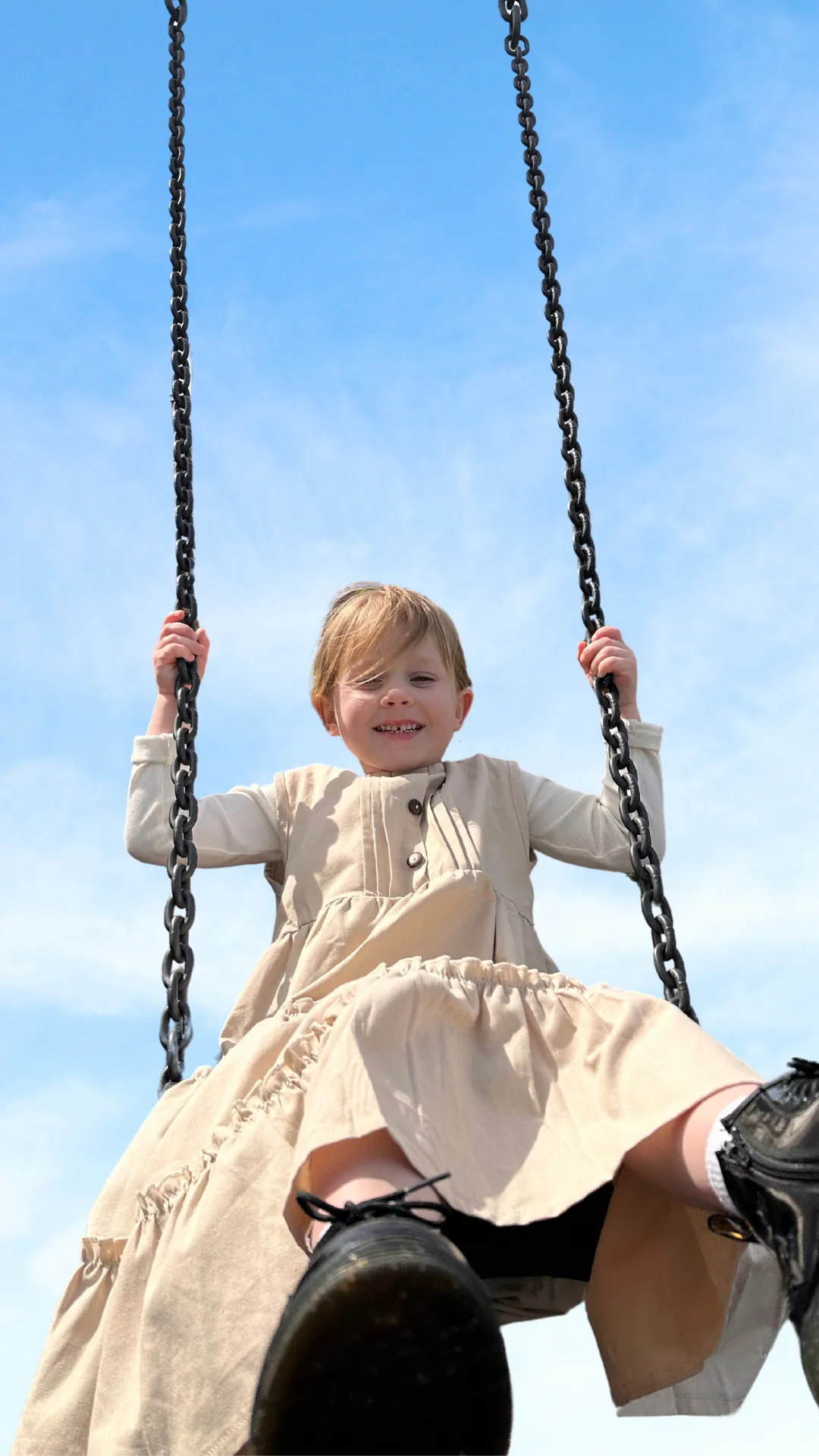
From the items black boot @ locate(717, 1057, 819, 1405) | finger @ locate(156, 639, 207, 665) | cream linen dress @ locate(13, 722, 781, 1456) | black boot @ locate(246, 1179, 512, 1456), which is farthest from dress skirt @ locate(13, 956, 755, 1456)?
finger @ locate(156, 639, 207, 665)

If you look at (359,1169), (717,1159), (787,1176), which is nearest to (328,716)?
(359,1169)

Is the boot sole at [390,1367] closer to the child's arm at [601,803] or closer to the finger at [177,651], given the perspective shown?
the child's arm at [601,803]

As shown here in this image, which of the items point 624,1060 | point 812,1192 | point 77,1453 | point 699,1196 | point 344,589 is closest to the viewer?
point 812,1192

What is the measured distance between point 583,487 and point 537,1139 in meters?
1.52

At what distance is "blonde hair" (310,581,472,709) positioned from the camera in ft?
10.7

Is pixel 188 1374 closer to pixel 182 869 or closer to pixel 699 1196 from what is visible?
pixel 699 1196

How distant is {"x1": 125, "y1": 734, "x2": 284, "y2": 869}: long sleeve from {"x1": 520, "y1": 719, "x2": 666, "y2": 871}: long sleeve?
0.55 m

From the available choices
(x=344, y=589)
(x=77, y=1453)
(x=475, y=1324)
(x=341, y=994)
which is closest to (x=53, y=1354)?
(x=77, y=1453)

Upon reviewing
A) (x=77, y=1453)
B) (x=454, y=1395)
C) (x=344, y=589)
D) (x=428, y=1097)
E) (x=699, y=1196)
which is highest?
(x=344, y=589)

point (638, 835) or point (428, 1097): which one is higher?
point (638, 835)

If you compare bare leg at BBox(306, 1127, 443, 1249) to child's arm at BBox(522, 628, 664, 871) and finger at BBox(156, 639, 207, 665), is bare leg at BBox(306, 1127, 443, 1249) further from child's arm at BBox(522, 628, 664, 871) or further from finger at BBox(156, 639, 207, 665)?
finger at BBox(156, 639, 207, 665)

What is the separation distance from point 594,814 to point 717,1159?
1.24 m

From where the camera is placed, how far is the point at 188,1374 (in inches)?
85.6

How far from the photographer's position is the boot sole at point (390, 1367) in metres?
1.66
